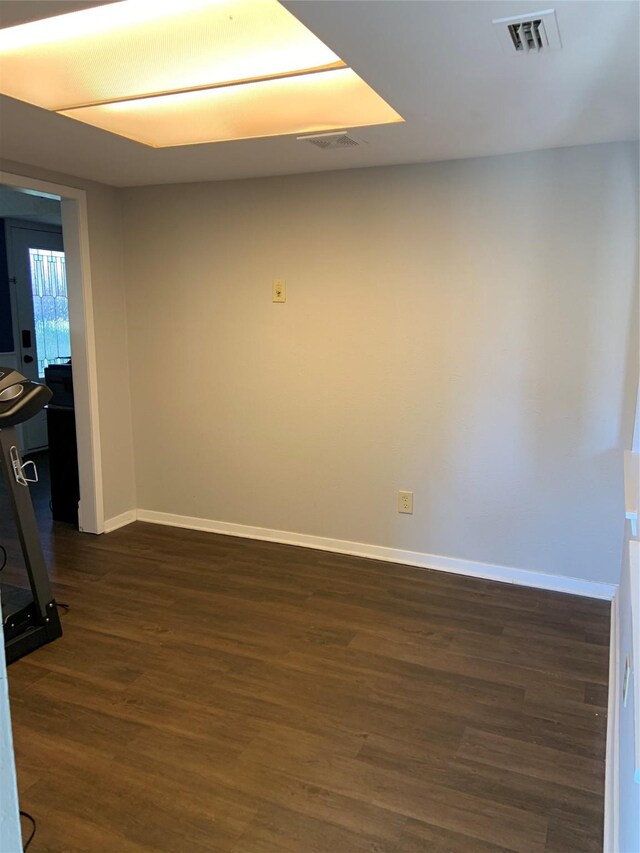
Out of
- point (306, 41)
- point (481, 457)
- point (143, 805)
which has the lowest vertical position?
point (143, 805)

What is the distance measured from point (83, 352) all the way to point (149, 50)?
6.84ft

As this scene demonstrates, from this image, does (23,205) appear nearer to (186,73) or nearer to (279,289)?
(279,289)

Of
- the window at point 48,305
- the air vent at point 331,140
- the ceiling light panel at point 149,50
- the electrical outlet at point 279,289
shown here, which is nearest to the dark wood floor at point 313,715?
the electrical outlet at point 279,289

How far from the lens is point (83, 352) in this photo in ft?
13.0

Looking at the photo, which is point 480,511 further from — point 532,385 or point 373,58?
point 373,58

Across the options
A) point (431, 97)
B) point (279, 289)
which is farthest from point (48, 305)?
point (431, 97)

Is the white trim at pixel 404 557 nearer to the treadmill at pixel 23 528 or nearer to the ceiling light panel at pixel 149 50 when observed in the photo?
the treadmill at pixel 23 528

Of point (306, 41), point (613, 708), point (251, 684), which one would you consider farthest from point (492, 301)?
point (251, 684)

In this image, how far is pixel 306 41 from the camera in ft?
7.25

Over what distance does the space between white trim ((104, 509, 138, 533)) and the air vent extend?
2.69 m

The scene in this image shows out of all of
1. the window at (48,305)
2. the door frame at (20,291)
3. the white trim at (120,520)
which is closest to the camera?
the white trim at (120,520)

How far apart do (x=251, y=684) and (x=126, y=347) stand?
8.37 feet

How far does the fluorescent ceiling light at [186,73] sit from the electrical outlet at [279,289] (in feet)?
3.20

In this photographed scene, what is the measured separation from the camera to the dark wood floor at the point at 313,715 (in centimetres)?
183
